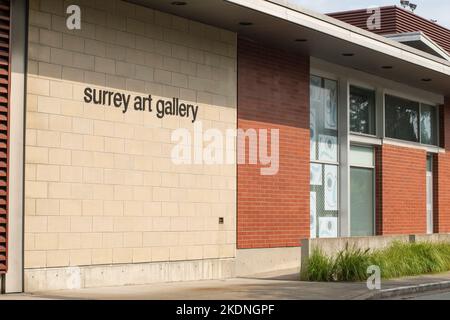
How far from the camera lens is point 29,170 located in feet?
49.3

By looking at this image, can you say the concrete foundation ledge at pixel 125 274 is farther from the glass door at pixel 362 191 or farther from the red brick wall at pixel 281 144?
the glass door at pixel 362 191

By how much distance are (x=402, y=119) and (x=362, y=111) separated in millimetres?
2618

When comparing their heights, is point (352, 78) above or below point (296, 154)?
above

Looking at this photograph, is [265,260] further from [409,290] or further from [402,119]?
[402,119]

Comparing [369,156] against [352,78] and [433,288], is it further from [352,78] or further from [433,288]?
[433,288]

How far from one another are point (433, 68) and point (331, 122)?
345cm

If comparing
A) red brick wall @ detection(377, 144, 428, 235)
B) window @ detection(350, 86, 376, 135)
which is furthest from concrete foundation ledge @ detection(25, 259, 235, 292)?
red brick wall @ detection(377, 144, 428, 235)

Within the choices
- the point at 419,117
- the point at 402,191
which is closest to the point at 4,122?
the point at 402,191

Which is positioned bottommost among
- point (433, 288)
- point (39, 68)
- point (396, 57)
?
point (433, 288)

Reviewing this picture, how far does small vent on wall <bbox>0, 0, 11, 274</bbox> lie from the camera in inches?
575

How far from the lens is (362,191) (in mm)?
25781
